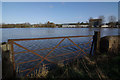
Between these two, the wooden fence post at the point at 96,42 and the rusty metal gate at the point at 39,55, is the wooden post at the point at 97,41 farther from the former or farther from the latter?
the rusty metal gate at the point at 39,55

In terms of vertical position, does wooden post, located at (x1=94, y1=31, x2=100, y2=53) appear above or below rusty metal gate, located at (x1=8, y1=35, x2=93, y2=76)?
above

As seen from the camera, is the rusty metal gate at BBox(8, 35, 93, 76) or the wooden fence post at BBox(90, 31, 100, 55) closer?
the rusty metal gate at BBox(8, 35, 93, 76)

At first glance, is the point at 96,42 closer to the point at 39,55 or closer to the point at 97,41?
the point at 97,41

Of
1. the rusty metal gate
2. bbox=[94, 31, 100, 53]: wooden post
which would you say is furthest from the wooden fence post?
the rusty metal gate

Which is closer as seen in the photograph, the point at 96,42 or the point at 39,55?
the point at 39,55

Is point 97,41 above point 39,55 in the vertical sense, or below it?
above

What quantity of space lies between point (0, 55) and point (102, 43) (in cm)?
462

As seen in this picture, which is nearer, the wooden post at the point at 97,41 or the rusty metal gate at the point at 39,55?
the rusty metal gate at the point at 39,55

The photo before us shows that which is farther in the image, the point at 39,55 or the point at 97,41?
the point at 97,41

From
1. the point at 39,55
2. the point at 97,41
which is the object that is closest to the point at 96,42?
the point at 97,41

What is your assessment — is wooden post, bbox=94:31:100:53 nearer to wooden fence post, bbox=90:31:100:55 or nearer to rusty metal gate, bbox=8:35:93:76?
wooden fence post, bbox=90:31:100:55

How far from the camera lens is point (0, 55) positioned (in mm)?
2787

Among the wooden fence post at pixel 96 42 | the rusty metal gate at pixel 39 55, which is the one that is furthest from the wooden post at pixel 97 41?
the rusty metal gate at pixel 39 55

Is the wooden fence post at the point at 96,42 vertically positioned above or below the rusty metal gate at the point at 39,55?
above
